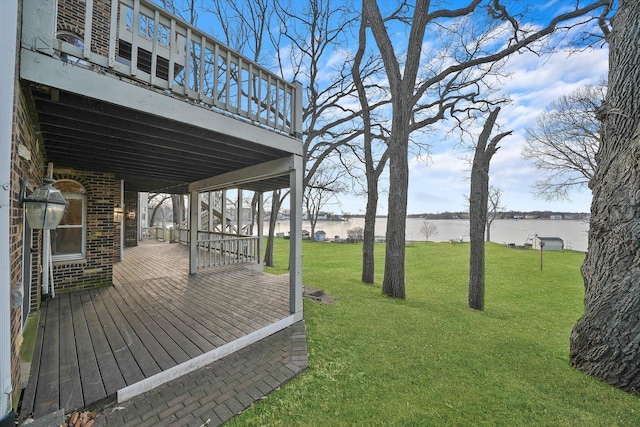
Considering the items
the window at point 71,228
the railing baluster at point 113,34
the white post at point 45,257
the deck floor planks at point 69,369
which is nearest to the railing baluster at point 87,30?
the railing baluster at point 113,34

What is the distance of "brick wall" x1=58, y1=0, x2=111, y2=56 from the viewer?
5.67 metres

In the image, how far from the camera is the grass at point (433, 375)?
94.2 inches

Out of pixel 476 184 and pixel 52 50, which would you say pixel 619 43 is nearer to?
pixel 476 184

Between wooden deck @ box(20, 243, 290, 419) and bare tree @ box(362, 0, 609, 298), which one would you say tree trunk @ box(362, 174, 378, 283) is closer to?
bare tree @ box(362, 0, 609, 298)

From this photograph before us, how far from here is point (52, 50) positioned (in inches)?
76.0

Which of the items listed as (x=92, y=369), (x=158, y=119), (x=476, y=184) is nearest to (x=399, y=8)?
(x=476, y=184)

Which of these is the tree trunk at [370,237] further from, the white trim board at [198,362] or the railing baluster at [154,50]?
the railing baluster at [154,50]

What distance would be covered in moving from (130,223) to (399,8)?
14341 millimetres

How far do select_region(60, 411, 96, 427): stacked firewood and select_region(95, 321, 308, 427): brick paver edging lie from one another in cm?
5

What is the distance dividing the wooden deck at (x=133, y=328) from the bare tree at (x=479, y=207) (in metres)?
5.25

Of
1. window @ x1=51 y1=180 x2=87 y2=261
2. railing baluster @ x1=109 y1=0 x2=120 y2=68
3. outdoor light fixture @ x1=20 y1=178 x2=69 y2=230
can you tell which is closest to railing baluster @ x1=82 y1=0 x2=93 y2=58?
railing baluster @ x1=109 y1=0 x2=120 y2=68

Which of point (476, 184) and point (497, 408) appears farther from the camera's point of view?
point (476, 184)

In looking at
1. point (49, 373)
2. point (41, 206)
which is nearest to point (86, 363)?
point (49, 373)

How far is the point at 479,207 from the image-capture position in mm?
6980
